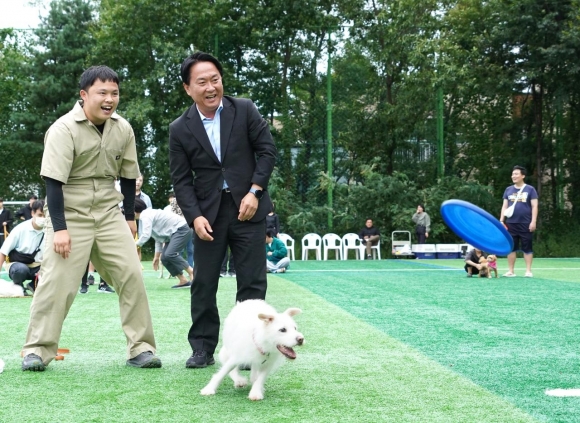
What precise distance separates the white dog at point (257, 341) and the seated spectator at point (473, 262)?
1051 centimetres

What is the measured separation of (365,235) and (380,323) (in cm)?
1697

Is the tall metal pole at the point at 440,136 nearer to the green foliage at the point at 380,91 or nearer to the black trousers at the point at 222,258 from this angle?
the green foliage at the point at 380,91

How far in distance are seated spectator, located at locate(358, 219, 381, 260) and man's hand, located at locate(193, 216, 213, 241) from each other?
64.9 feet

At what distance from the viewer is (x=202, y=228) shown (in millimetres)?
5074

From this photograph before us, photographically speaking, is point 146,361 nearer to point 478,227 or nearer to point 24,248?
point 24,248

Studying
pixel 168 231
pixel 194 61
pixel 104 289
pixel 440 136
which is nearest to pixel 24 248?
pixel 104 289

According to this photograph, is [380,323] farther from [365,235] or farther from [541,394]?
[365,235]

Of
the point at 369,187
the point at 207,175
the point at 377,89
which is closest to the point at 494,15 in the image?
the point at 377,89

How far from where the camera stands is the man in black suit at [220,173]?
201 inches

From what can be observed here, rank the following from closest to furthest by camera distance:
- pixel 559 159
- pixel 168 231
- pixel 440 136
→ pixel 168 231, pixel 440 136, pixel 559 159

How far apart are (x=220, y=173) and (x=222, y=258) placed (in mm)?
541

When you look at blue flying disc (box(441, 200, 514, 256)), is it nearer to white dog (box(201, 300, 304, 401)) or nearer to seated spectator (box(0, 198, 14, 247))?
white dog (box(201, 300, 304, 401))

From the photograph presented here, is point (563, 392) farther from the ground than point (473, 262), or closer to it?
closer to it

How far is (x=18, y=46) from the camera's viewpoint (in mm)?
36719
